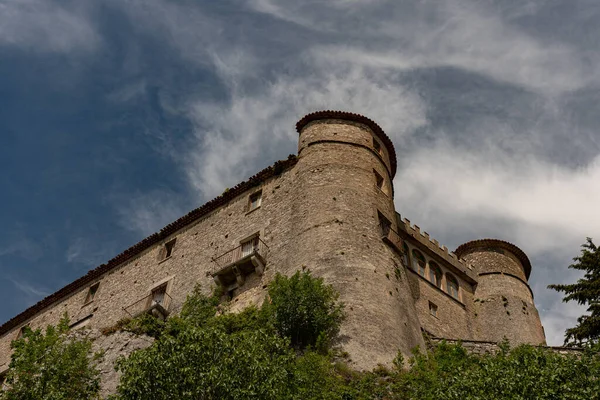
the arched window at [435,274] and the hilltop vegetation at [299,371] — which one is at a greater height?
the arched window at [435,274]

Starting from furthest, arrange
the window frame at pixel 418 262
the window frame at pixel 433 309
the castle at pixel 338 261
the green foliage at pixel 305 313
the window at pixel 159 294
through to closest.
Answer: the window frame at pixel 418 262
the window at pixel 159 294
the window frame at pixel 433 309
the castle at pixel 338 261
the green foliage at pixel 305 313

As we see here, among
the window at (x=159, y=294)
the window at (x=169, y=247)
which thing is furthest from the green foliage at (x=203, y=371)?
the window at (x=169, y=247)

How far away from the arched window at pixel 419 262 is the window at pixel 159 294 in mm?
11322

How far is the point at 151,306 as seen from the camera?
31.1 meters

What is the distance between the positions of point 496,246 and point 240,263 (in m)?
15.4

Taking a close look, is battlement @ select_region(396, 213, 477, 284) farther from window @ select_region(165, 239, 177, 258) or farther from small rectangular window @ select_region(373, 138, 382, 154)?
window @ select_region(165, 239, 177, 258)

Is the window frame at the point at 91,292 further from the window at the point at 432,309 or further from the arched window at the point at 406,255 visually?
the window at the point at 432,309

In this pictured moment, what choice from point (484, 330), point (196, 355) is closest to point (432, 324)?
point (484, 330)

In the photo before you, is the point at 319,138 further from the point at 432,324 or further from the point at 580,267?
the point at 580,267

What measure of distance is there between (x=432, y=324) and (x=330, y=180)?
292 inches

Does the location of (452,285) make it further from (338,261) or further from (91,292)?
(91,292)

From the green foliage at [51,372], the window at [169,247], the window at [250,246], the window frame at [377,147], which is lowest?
the green foliage at [51,372]

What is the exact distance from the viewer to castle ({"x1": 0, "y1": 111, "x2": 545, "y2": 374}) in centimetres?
2586

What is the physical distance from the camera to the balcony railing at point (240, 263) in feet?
94.9
